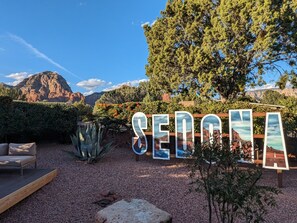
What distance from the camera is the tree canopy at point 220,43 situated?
1133 cm

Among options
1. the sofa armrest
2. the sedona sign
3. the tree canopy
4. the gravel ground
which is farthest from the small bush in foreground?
the tree canopy

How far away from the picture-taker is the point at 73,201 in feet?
14.8

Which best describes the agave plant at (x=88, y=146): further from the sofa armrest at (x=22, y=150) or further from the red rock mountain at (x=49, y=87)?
the red rock mountain at (x=49, y=87)

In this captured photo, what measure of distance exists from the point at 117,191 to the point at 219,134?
241 centimetres

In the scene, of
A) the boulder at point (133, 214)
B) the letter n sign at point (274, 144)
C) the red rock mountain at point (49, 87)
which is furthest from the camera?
the red rock mountain at point (49, 87)

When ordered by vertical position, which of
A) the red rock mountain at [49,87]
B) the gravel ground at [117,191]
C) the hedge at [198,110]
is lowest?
the gravel ground at [117,191]

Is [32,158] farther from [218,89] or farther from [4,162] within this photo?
[218,89]

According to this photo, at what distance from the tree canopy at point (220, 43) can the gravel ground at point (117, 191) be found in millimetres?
6978

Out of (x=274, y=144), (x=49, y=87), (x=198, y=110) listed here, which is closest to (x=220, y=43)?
(x=198, y=110)

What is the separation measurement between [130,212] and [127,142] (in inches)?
268

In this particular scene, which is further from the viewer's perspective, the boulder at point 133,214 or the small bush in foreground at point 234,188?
the boulder at point 133,214

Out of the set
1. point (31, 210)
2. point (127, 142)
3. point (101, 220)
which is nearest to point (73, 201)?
point (31, 210)

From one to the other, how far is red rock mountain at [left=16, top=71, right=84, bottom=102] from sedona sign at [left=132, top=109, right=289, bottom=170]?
43.1 metres

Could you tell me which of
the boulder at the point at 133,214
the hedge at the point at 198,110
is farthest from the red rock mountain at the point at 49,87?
the boulder at the point at 133,214
